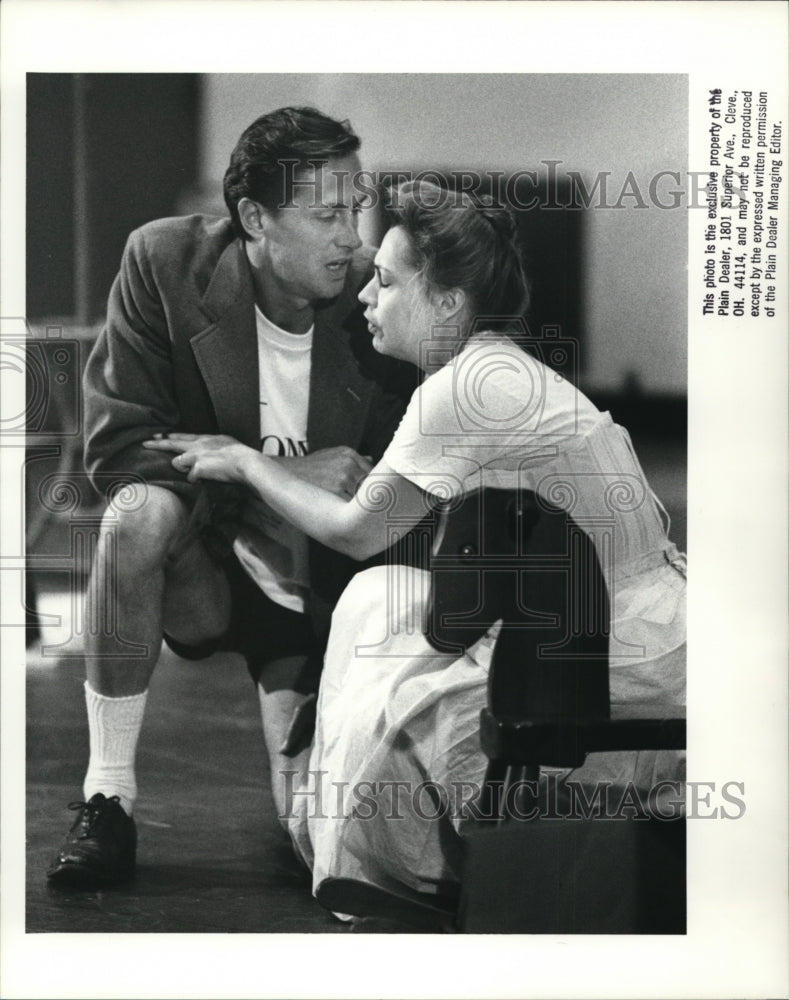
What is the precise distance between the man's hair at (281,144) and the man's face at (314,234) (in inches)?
1.4

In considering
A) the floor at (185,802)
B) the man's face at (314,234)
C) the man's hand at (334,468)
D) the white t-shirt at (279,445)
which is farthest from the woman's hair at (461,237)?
the floor at (185,802)

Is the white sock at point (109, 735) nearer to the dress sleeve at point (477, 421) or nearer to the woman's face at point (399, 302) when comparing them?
the dress sleeve at point (477, 421)

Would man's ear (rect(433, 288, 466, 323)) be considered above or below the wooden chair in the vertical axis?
above

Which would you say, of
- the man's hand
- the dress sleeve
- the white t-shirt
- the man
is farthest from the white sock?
the dress sleeve

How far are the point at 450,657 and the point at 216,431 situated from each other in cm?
87

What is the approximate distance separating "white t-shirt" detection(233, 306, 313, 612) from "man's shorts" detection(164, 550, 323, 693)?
0.02 m

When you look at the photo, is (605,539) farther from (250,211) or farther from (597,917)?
(250,211)

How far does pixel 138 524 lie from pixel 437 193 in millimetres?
1196

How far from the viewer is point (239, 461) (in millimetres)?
3154

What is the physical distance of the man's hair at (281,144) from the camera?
3150mm

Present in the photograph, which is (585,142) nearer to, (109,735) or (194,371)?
(194,371)

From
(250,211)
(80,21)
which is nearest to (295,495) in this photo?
(250,211)

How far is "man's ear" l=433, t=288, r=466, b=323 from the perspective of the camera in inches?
124

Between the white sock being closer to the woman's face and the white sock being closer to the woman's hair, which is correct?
the woman's face
